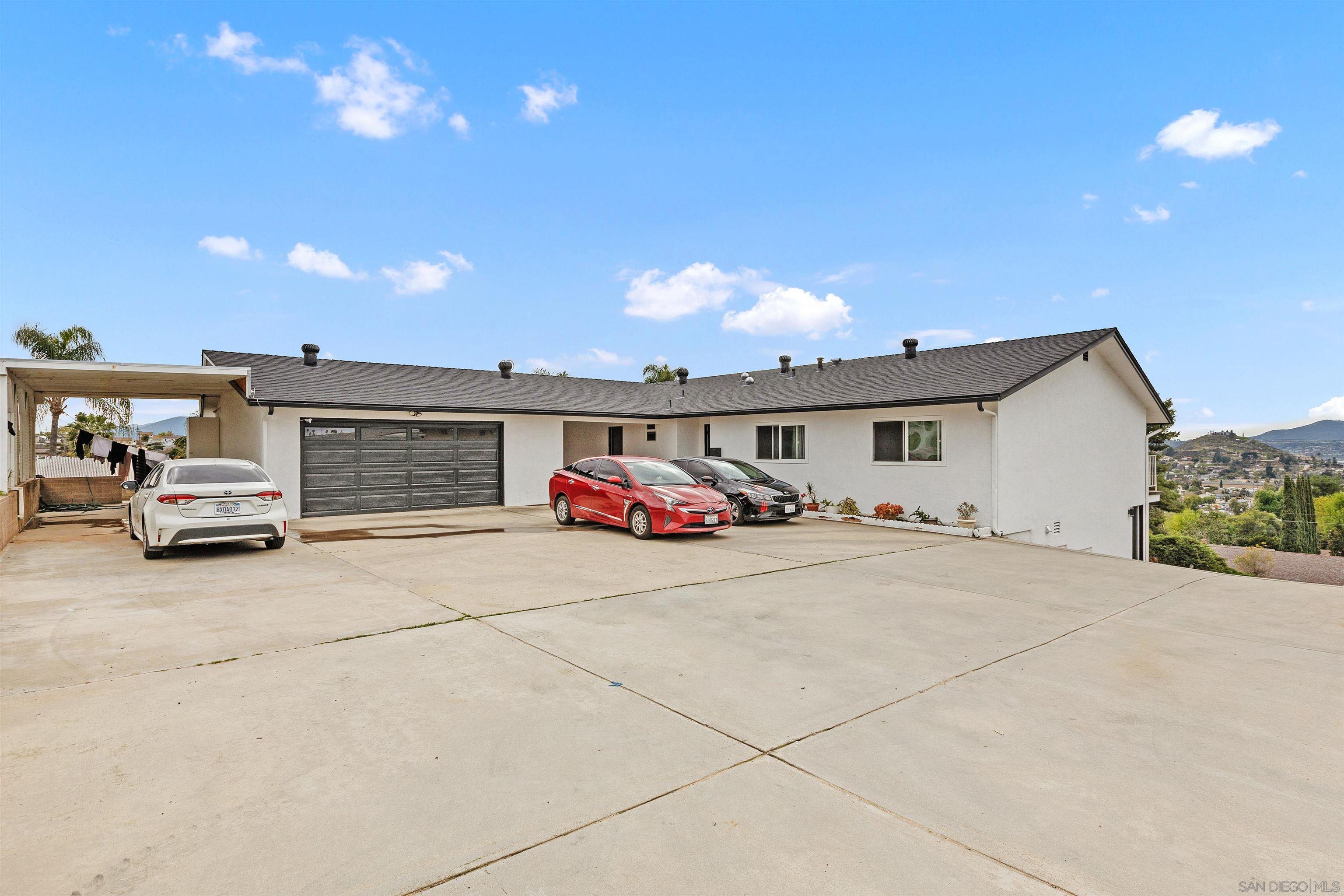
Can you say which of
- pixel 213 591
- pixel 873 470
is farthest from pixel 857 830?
pixel 873 470

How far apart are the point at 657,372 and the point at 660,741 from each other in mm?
46576

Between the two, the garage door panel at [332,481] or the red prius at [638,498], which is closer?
the red prius at [638,498]

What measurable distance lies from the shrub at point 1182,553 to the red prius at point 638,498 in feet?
86.0

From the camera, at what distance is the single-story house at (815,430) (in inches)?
557

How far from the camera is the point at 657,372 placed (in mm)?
49438

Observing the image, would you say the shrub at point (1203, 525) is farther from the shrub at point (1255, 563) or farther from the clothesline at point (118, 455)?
the clothesline at point (118, 455)

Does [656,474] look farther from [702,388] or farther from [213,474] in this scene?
[702,388]

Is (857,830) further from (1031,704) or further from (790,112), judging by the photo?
(790,112)

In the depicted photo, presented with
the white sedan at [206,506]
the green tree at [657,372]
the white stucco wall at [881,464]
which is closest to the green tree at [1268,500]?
the green tree at [657,372]

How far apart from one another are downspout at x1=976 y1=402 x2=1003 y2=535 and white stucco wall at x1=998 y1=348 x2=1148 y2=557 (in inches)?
3.9

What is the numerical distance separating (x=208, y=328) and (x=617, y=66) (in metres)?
13.8

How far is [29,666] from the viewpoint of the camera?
462 cm

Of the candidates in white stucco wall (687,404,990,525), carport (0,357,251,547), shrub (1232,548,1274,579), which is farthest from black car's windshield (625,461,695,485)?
shrub (1232,548,1274,579)

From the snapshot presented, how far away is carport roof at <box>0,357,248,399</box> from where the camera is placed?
41.1 ft
